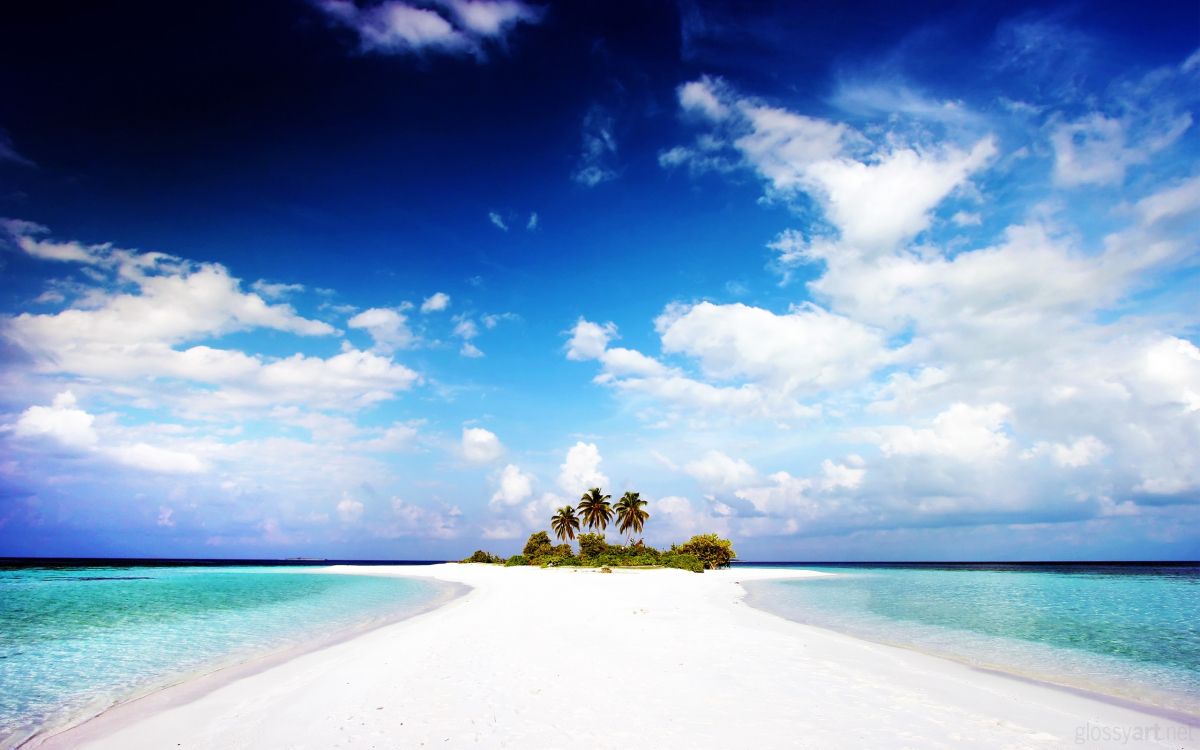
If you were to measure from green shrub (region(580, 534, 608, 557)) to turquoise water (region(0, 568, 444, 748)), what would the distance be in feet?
93.8

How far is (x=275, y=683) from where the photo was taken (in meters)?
13.8

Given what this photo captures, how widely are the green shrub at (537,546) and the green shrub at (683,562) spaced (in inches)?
668

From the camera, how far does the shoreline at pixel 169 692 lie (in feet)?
36.0

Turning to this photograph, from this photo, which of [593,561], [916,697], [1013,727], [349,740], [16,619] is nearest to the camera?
[349,740]

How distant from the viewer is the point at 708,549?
7156 centimetres

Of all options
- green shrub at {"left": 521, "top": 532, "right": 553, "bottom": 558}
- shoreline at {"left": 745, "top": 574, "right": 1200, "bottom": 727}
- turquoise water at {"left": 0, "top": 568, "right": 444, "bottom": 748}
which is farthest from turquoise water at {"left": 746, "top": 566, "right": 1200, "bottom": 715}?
green shrub at {"left": 521, "top": 532, "right": 553, "bottom": 558}

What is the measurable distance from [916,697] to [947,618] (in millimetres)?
20442

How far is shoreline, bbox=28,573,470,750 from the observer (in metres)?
11.0

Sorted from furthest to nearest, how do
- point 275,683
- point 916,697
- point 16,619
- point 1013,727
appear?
point 16,619 < point 275,683 < point 916,697 < point 1013,727

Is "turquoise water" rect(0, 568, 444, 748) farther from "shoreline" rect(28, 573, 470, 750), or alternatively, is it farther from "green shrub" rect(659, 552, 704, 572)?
"green shrub" rect(659, 552, 704, 572)

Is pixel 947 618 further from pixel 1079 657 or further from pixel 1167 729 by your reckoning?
pixel 1167 729

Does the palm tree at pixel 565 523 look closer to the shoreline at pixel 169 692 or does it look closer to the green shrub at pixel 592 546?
the green shrub at pixel 592 546

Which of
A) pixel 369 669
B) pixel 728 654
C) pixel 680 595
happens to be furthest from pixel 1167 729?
pixel 680 595

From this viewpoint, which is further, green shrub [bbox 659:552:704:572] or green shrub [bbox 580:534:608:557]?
green shrub [bbox 580:534:608:557]
